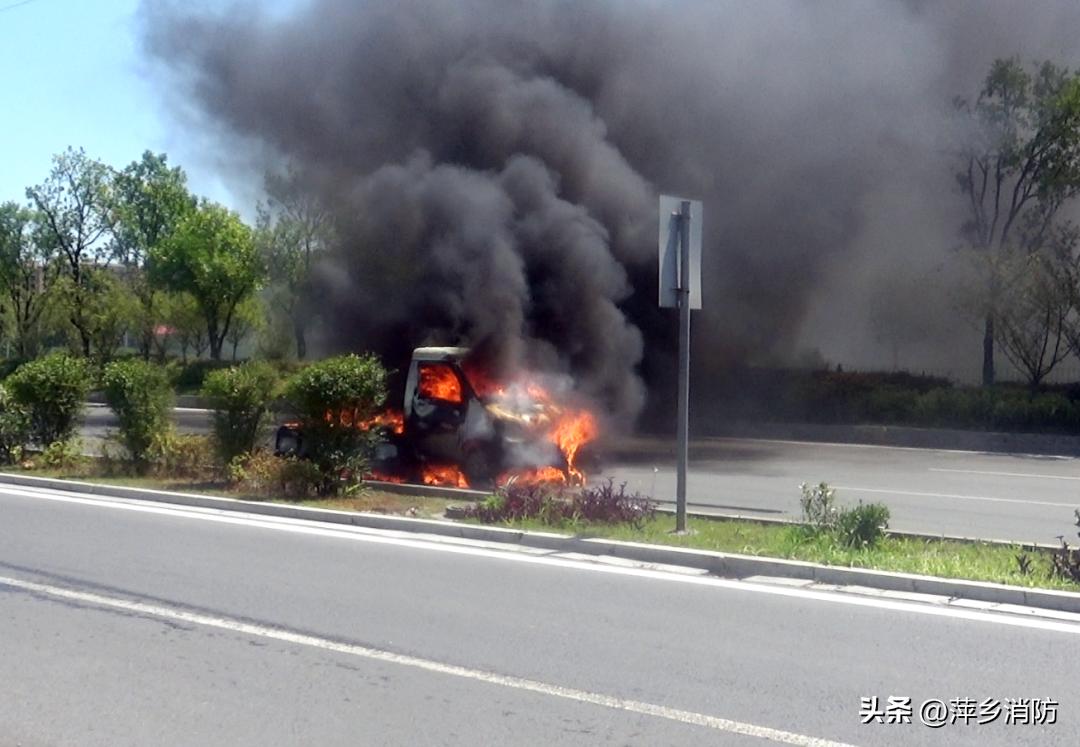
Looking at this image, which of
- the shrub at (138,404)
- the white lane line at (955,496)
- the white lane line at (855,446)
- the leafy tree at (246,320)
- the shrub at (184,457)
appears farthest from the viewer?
the leafy tree at (246,320)

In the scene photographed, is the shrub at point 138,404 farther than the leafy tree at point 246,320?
→ No

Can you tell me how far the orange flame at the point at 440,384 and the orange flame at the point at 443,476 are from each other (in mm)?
867

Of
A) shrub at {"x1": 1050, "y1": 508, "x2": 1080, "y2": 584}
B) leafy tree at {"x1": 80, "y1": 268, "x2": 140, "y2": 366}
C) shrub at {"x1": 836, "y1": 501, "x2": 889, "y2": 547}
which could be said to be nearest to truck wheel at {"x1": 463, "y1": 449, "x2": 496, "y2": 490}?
shrub at {"x1": 836, "y1": 501, "x2": 889, "y2": 547}

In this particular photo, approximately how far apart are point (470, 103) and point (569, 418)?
24.6 feet

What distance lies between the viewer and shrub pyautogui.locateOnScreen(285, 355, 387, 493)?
13250 millimetres

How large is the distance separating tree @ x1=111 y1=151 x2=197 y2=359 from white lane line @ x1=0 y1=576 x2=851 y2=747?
35.9 m

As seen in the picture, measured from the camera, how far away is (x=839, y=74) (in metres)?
25.7

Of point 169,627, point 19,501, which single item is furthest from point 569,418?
point 169,627

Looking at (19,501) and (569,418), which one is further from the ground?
(569,418)

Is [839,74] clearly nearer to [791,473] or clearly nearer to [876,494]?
[791,473]

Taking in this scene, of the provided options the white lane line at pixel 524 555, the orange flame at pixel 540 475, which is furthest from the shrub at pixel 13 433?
the orange flame at pixel 540 475

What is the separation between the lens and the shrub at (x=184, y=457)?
1499 centimetres

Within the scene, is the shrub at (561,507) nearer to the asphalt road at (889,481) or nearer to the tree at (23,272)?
the asphalt road at (889,481)

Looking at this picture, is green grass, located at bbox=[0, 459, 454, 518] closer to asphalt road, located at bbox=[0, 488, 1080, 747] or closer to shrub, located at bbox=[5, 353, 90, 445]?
shrub, located at bbox=[5, 353, 90, 445]
